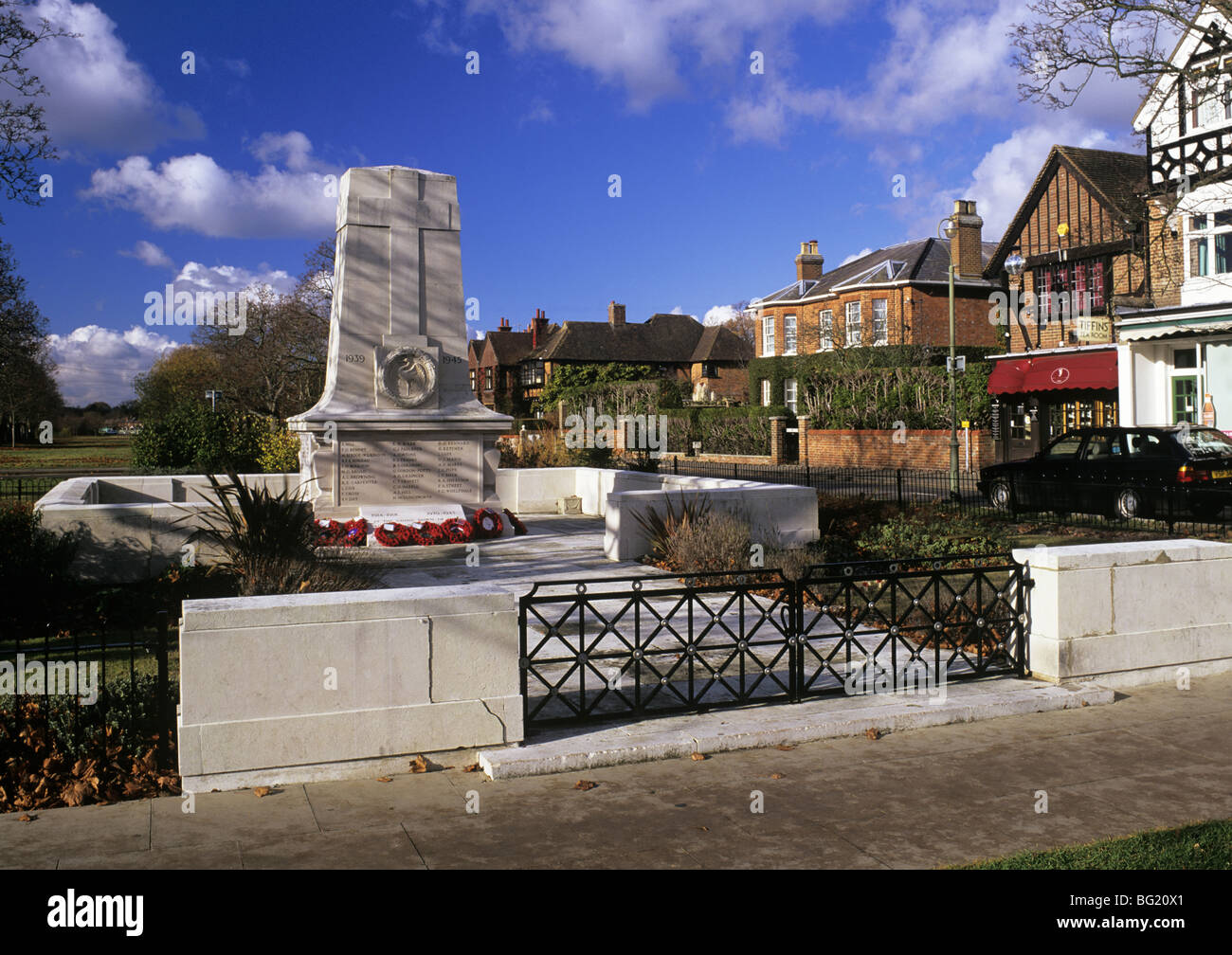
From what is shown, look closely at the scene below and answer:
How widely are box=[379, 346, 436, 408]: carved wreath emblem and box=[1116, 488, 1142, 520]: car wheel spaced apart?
12.3 metres

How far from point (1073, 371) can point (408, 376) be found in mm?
23277

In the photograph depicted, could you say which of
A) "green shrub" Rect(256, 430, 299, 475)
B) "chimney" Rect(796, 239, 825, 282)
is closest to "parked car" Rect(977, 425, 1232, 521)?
"green shrub" Rect(256, 430, 299, 475)

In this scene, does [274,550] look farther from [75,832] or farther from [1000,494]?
[1000,494]

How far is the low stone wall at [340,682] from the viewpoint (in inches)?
230

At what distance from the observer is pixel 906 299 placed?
152ft

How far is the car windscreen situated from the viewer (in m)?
17.7

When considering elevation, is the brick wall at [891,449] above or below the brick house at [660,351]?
below

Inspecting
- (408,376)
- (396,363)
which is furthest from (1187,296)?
(396,363)

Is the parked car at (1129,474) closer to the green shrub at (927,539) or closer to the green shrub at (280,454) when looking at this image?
the green shrub at (927,539)

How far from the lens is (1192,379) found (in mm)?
28234

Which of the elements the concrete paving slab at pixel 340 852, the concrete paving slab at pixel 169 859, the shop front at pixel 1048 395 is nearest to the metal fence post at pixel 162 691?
the concrete paving slab at pixel 169 859

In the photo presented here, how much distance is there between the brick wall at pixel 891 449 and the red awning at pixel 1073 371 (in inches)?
101

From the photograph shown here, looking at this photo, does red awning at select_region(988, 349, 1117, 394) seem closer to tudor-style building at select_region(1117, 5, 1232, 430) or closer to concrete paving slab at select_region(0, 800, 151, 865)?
tudor-style building at select_region(1117, 5, 1232, 430)
